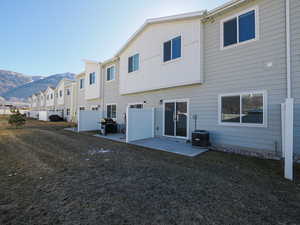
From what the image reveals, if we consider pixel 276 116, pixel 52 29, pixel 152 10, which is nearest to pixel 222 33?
pixel 276 116

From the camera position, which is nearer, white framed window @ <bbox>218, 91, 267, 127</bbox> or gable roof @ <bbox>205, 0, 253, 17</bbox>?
white framed window @ <bbox>218, 91, 267, 127</bbox>

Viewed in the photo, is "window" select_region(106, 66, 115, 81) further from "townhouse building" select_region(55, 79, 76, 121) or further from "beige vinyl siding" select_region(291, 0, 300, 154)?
"beige vinyl siding" select_region(291, 0, 300, 154)

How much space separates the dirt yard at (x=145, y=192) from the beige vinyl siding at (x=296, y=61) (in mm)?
1364

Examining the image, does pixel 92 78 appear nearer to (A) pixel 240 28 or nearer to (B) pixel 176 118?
(B) pixel 176 118

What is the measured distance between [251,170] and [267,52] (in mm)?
4348

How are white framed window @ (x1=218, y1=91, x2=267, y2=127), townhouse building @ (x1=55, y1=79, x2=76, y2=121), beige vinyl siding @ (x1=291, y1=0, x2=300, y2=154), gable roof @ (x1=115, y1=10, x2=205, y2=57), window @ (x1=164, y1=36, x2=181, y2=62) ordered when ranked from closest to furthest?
beige vinyl siding @ (x1=291, y1=0, x2=300, y2=154), white framed window @ (x1=218, y1=91, x2=267, y2=127), gable roof @ (x1=115, y1=10, x2=205, y2=57), window @ (x1=164, y1=36, x2=181, y2=62), townhouse building @ (x1=55, y1=79, x2=76, y2=121)

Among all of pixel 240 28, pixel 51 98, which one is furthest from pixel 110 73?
pixel 51 98

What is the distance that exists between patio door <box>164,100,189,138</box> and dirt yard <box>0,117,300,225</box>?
3.09 meters

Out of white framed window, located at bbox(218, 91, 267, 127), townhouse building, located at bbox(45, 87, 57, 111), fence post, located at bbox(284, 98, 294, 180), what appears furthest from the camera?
townhouse building, located at bbox(45, 87, 57, 111)

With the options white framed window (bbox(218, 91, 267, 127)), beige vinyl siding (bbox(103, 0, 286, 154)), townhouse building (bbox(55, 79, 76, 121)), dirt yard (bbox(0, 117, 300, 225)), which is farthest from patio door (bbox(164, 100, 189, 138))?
townhouse building (bbox(55, 79, 76, 121))

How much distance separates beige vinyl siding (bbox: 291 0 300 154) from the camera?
15.1 feet

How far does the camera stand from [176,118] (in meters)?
8.02

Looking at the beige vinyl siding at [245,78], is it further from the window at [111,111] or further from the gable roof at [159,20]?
the window at [111,111]

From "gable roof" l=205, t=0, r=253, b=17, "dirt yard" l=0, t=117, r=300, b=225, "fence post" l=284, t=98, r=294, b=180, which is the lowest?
"dirt yard" l=0, t=117, r=300, b=225
